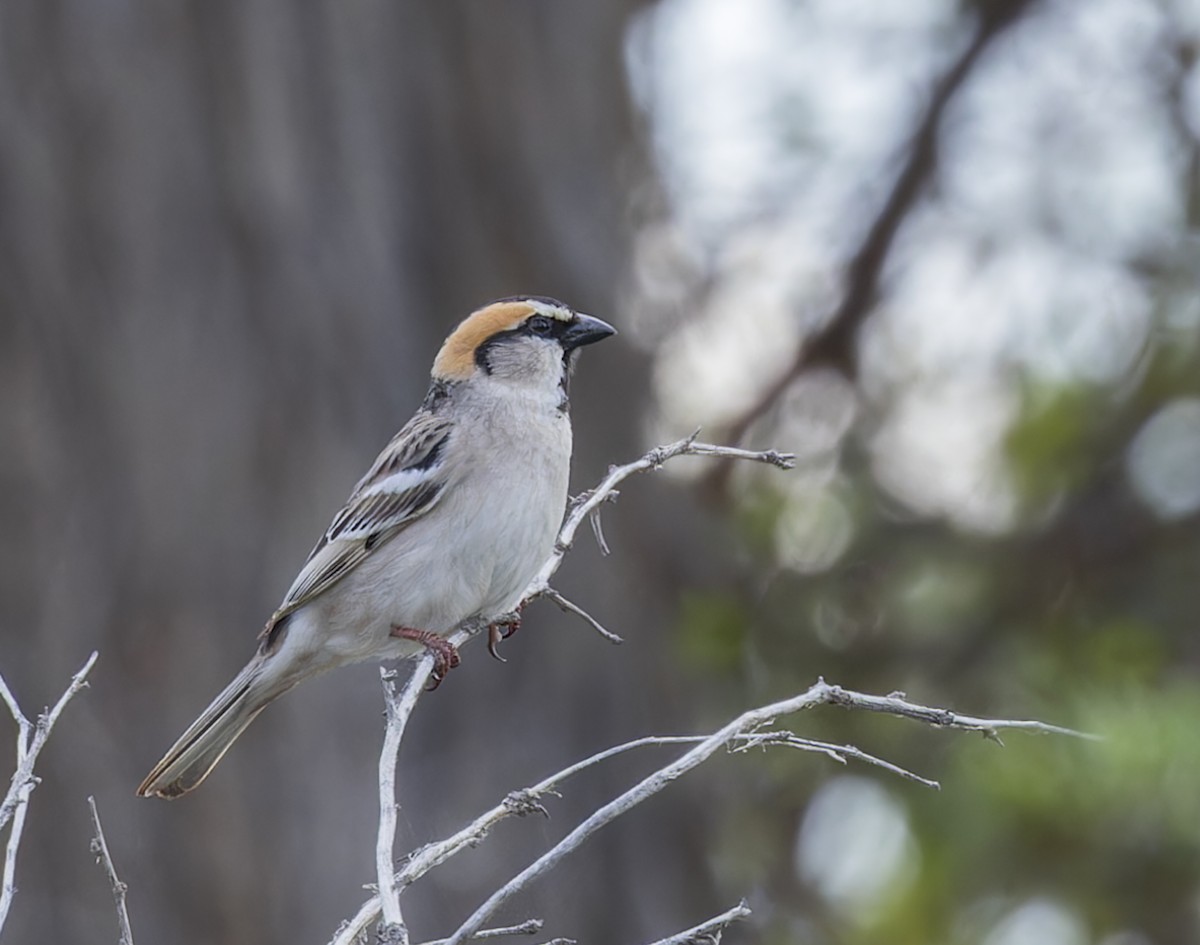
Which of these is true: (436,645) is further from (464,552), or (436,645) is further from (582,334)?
(582,334)

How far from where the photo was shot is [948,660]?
6.16 m

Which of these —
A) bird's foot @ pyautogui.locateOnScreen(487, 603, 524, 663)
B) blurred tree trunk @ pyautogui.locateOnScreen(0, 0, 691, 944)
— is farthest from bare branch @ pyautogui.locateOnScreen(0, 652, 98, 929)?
blurred tree trunk @ pyautogui.locateOnScreen(0, 0, 691, 944)

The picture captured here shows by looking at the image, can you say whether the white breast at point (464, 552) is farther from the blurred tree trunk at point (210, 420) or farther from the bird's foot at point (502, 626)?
the blurred tree trunk at point (210, 420)

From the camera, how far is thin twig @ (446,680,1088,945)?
1993 millimetres

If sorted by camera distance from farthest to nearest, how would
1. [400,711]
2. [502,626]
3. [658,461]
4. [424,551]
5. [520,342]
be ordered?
[520,342] → [502,626] → [424,551] → [658,461] → [400,711]

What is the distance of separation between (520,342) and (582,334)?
17 cm

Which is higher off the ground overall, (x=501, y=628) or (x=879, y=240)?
(x=879, y=240)

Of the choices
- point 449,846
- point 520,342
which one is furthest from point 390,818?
point 520,342

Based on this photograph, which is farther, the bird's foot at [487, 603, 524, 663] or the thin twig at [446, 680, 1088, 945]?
the bird's foot at [487, 603, 524, 663]

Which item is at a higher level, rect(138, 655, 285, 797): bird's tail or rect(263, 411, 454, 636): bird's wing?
rect(263, 411, 454, 636): bird's wing

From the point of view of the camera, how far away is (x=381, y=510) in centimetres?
414

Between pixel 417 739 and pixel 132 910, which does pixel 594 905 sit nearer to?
pixel 417 739

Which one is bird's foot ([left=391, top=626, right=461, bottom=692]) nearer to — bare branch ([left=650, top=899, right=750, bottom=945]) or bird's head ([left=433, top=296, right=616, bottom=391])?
bird's head ([left=433, top=296, right=616, bottom=391])

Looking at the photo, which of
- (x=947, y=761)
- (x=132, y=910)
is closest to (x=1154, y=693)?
(x=947, y=761)
